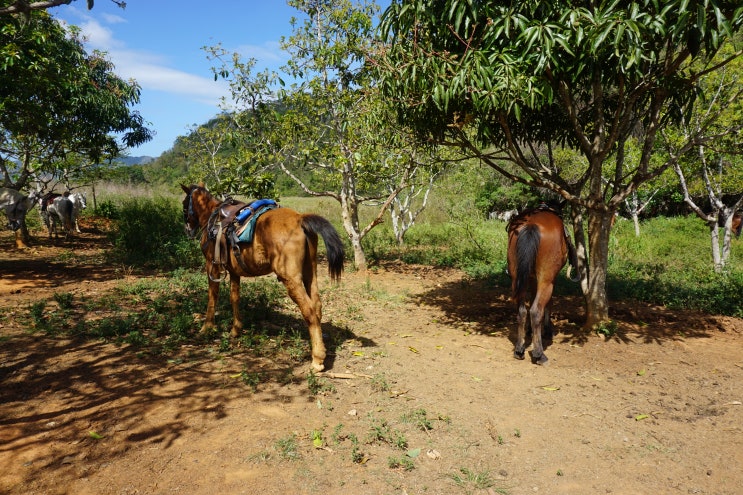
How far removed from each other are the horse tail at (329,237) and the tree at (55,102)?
212 inches

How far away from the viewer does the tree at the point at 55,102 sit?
25.0 ft

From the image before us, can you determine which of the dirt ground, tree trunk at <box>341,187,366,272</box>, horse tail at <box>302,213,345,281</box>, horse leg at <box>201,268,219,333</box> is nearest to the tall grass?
tree trunk at <box>341,187,366,272</box>

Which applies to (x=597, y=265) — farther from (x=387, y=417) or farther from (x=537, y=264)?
(x=387, y=417)

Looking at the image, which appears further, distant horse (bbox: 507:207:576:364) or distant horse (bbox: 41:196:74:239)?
distant horse (bbox: 41:196:74:239)

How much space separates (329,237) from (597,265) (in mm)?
4007

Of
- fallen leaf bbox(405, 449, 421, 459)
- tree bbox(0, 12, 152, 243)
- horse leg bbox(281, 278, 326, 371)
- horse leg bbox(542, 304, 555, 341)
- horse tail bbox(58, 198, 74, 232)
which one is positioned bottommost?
fallen leaf bbox(405, 449, 421, 459)

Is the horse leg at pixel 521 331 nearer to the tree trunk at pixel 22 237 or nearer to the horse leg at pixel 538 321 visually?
the horse leg at pixel 538 321

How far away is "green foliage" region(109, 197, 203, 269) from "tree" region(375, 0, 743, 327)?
273 inches

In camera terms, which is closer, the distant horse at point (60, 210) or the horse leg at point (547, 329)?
the horse leg at point (547, 329)

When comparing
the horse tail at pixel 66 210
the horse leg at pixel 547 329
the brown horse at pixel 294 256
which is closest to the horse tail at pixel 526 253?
the horse leg at pixel 547 329

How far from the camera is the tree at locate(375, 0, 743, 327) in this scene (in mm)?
4012

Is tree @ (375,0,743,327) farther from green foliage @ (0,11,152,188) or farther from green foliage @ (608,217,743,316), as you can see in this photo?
green foliage @ (0,11,152,188)

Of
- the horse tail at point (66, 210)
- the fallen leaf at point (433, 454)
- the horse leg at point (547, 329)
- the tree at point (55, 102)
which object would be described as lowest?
the fallen leaf at point (433, 454)

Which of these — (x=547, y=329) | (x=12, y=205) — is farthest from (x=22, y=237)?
(x=547, y=329)
